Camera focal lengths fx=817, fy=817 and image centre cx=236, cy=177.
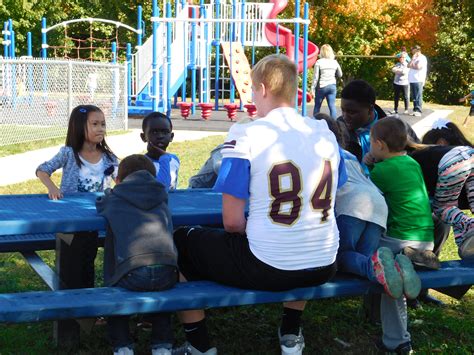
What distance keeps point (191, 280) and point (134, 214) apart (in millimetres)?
525

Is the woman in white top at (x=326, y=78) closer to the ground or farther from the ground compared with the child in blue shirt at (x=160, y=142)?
farther from the ground

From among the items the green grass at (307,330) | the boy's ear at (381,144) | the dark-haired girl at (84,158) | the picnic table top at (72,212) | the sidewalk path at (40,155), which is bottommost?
the green grass at (307,330)

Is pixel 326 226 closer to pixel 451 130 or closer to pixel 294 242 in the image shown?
pixel 294 242

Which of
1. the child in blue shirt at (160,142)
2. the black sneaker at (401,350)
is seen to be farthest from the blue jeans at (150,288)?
the child in blue shirt at (160,142)

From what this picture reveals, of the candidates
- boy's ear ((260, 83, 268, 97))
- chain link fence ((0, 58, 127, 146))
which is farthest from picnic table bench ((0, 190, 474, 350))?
chain link fence ((0, 58, 127, 146))

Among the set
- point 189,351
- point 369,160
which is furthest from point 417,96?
point 189,351

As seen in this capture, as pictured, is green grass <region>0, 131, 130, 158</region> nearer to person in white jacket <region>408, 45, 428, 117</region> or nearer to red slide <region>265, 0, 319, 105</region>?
red slide <region>265, 0, 319, 105</region>

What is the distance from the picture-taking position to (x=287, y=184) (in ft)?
11.9

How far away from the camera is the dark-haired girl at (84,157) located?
5.29 m

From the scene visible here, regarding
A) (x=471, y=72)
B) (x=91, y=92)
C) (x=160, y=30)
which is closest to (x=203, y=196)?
(x=91, y=92)

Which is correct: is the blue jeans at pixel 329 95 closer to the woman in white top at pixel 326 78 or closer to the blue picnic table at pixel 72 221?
the woman in white top at pixel 326 78

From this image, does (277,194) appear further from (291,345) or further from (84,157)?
(84,157)

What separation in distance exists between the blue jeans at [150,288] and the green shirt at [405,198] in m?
1.28

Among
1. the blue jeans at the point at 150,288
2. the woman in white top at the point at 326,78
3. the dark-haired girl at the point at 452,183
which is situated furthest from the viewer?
the woman in white top at the point at 326,78
